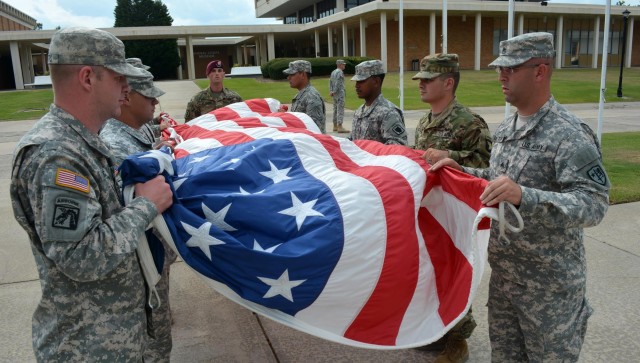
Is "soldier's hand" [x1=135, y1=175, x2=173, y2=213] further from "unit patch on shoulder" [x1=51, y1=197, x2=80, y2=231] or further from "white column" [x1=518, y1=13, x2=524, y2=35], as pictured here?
"white column" [x1=518, y1=13, x2=524, y2=35]

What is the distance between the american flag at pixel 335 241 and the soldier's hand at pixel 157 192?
0.16ft

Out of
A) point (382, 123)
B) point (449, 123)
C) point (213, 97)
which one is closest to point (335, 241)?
point (449, 123)

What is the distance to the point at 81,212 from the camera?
1.70 meters

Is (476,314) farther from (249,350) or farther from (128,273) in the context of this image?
(128,273)

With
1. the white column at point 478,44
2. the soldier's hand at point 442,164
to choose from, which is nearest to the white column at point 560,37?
the white column at point 478,44

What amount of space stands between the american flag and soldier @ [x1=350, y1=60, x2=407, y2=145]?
4.68 ft

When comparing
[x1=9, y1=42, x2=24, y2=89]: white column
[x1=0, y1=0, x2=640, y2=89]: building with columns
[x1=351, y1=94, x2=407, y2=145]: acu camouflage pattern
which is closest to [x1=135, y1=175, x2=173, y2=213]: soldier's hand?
[x1=351, y1=94, x2=407, y2=145]: acu camouflage pattern

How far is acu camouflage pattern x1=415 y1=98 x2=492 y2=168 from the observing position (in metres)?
3.39

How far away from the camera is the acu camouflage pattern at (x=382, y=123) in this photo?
4.12 metres

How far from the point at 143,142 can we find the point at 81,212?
1476 millimetres

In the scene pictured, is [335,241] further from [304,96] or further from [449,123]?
[304,96]

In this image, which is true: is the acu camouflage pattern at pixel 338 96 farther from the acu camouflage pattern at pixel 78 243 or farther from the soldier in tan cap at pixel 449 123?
the acu camouflage pattern at pixel 78 243

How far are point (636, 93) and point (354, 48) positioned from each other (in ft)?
70.1

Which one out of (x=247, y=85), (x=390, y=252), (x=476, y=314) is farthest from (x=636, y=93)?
(x=390, y=252)
